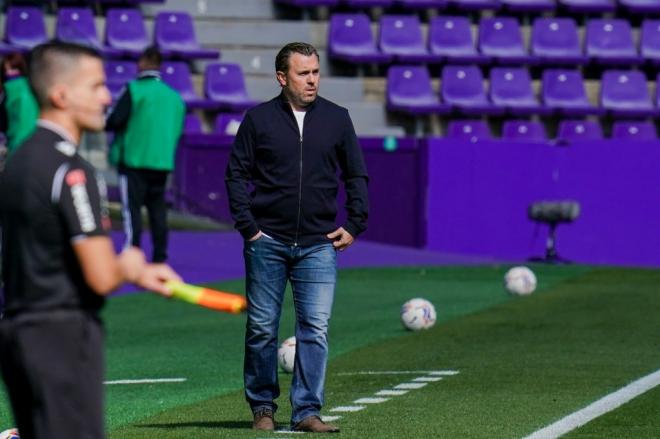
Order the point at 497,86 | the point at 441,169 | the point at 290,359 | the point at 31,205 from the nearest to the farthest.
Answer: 1. the point at 31,205
2. the point at 290,359
3. the point at 441,169
4. the point at 497,86

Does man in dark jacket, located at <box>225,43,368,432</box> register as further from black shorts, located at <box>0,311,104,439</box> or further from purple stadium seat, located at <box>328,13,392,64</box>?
purple stadium seat, located at <box>328,13,392,64</box>

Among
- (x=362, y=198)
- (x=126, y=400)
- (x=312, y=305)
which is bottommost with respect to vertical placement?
(x=126, y=400)

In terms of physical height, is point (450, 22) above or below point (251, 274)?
above

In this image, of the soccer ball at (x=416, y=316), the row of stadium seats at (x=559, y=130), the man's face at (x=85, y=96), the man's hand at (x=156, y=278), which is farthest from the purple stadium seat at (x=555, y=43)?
the man's hand at (x=156, y=278)

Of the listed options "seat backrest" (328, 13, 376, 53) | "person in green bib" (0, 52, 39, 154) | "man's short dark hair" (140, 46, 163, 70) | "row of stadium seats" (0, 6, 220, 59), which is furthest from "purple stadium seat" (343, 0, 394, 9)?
"person in green bib" (0, 52, 39, 154)

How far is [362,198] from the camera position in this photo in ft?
25.8

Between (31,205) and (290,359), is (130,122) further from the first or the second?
(31,205)

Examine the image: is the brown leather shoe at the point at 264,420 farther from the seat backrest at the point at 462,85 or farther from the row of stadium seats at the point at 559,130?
the seat backrest at the point at 462,85

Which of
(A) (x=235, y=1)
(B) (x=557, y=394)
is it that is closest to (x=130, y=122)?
(B) (x=557, y=394)

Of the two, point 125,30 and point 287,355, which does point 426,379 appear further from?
point 125,30

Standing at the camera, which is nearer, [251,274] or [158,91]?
[251,274]

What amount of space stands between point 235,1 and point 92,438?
23236 millimetres

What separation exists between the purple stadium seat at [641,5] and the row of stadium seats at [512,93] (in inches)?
64.2

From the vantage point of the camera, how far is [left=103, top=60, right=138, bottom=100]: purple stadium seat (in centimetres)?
2358
